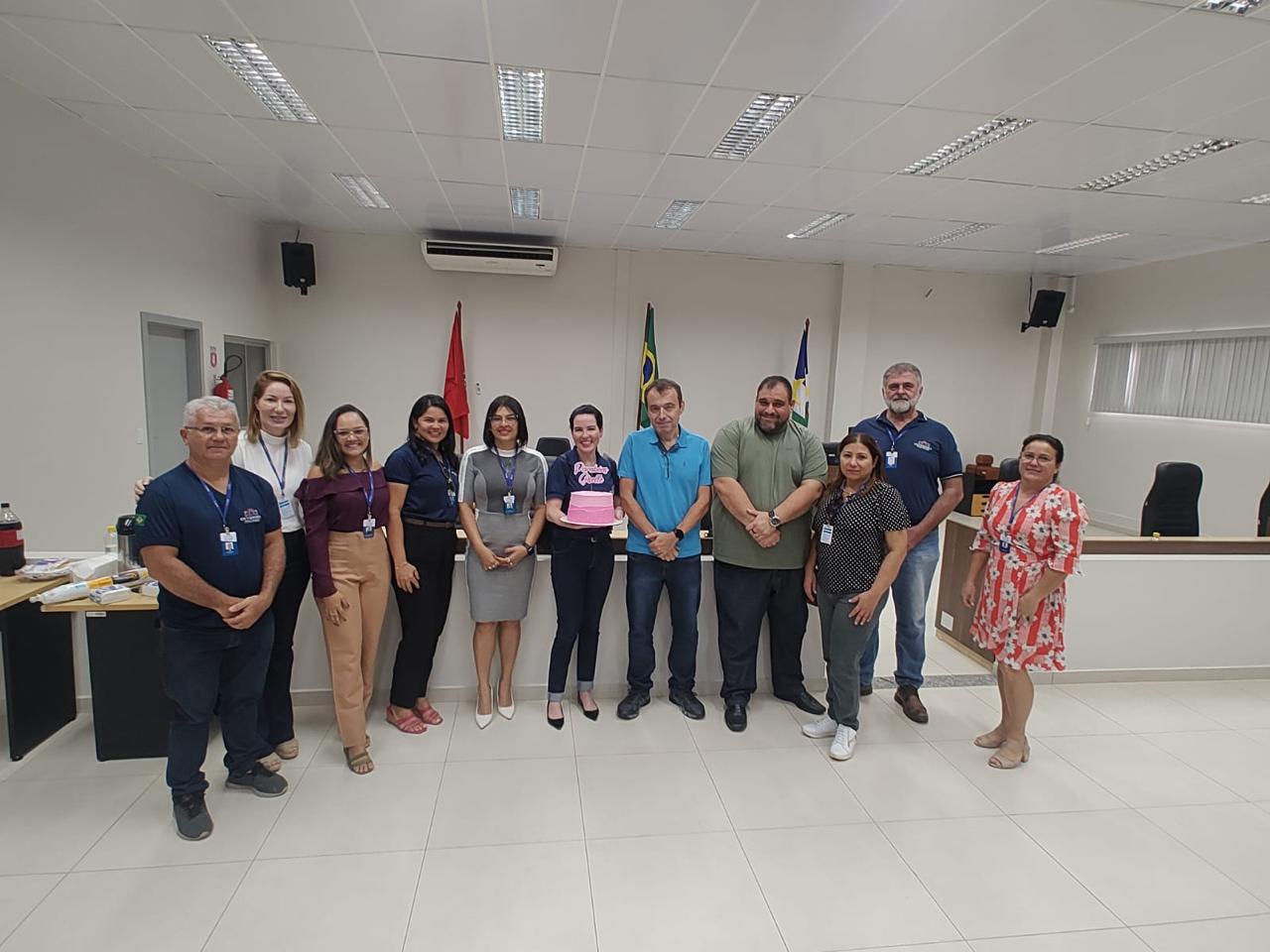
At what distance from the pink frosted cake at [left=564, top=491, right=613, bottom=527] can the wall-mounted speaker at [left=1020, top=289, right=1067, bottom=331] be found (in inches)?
296

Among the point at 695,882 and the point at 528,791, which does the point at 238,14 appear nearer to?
the point at 528,791

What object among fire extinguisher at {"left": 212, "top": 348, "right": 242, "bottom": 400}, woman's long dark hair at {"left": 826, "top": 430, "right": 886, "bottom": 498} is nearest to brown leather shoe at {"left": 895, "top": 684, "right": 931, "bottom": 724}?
woman's long dark hair at {"left": 826, "top": 430, "right": 886, "bottom": 498}

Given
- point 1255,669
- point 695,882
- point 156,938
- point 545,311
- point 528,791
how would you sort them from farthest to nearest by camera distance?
1. point 545,311
2. point 1255,669
3. point 528,791
4. point 695,882
5. point 156,938

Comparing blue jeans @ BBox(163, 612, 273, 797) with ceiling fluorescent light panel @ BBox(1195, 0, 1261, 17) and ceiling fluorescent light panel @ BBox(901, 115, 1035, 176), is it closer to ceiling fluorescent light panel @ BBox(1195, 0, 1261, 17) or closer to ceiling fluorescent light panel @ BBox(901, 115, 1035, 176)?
ceiling fluorescent light panel @ BBox(1195, 0, 1261, 17)

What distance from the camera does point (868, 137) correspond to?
3.89 metres

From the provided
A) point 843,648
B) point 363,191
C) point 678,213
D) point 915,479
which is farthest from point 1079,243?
point 363,191

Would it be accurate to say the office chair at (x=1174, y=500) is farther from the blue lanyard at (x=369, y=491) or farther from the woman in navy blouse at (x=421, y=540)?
the blue lanyard at (x=369, y=491)

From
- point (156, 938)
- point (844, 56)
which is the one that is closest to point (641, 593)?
point (156, 938)

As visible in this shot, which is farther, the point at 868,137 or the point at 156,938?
the point at 868,137

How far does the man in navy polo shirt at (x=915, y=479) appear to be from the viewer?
118 inches

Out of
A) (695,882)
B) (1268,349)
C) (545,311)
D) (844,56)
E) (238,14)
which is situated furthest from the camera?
(545,311)

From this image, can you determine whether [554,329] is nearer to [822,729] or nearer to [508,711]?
[508,711]

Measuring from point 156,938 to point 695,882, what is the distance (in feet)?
5.09

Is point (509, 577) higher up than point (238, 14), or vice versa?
point (238, 14)
